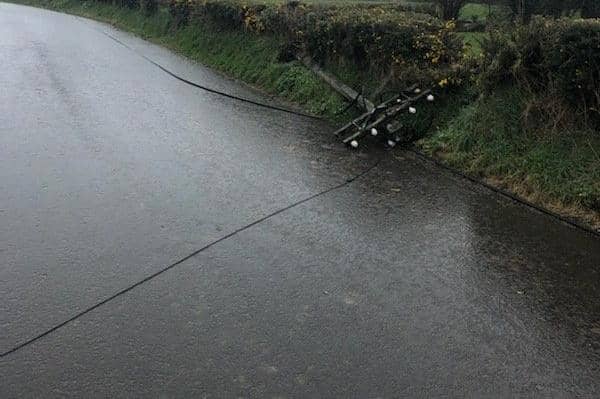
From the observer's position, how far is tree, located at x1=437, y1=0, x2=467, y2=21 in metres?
18.0

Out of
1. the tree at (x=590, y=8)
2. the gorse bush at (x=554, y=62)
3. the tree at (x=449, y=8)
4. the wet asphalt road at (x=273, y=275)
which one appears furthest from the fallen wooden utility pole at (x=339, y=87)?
the tree at (x=590, y=8)

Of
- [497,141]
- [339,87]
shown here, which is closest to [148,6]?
[339,87]

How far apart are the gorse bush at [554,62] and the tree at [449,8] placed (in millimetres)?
9079

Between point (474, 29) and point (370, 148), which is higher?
point (474, 29)

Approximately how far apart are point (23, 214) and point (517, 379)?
574cm

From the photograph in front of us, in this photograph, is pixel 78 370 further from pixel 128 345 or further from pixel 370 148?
pixel 370 148

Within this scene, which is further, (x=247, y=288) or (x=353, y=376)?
(x=247, y=288)

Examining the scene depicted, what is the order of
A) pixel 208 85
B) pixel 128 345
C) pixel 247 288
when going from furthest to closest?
1. pixel 208 85
2. pixel 247 288
3. pixel 128 345

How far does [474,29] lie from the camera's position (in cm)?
1702

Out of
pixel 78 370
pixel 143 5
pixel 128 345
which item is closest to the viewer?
pixel 78 370

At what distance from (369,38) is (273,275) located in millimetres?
7178

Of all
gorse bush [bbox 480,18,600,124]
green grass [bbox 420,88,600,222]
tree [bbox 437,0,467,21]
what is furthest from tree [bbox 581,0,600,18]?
green grass [bbox 420,88,600,222]

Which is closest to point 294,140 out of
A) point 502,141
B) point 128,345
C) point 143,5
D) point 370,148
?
point 370,148

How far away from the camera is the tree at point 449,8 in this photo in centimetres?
1805
